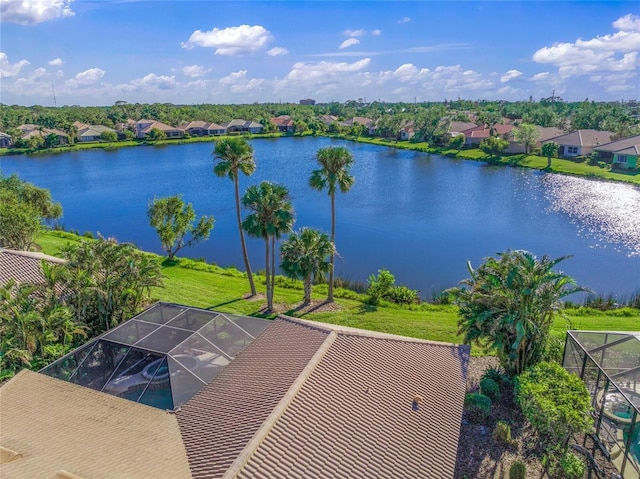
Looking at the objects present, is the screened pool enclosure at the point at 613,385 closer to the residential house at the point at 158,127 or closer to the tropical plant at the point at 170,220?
the tropical plant at the point at 170,220

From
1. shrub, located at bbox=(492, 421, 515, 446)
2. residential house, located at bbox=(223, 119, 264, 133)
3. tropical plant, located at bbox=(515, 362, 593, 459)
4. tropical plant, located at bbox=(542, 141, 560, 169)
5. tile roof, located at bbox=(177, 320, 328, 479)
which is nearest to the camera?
tile roof, located at bbox=(177, 320, 328, 479)

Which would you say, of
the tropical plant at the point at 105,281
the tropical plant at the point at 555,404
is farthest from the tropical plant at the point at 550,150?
the tropical plant at the point at 105,281

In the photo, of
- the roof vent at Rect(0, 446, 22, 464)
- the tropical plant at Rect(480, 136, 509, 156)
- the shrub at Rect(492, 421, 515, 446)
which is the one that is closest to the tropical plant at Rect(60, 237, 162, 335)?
the roof vent at Rect(0, 446, 22, 464)

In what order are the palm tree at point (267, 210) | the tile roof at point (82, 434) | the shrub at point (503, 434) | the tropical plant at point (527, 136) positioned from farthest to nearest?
1. the tropical plant at point (527, 136)
2. the palm tree at point (267, 210)
3. the shrub at point (503, 434)
4. the tile roof at point (82, 434)

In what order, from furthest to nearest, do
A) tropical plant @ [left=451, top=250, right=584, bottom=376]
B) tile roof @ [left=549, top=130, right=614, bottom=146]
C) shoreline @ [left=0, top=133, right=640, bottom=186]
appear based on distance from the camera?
tile roof @ [left=549, top=130, right=614, bottom=146]
shoreline @ [left=0, top=133, right=640, bottom=186]
tropical plant @ [left=451, top=250, right=584, bottom=376]

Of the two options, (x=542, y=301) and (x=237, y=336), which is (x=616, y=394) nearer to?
(x=542, y=301)

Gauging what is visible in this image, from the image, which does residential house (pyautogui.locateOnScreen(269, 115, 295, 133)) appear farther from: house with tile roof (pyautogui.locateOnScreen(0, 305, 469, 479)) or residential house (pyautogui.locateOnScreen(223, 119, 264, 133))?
house with tile roof (pyautogui.locateOnScreen(0, 305, 469, 479))
